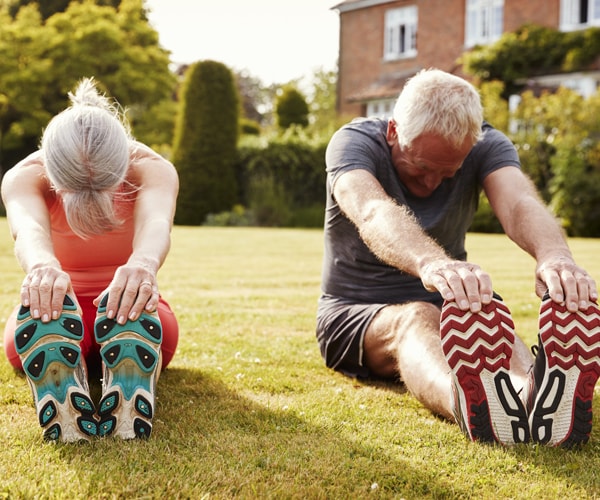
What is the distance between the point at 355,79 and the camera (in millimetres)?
30703

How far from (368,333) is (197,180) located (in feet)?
62.6

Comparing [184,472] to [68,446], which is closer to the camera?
[184,472]

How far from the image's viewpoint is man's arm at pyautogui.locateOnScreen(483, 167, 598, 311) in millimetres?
2527

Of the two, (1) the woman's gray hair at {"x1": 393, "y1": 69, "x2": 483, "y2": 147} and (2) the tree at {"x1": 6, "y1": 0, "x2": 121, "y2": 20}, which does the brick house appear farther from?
(1) the woman's gray hair at {"x1": 393, "y1": 69, "x2": 483, "y2": 147}

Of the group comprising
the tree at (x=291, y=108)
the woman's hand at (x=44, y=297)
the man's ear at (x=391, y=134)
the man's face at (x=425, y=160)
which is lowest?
the woman's hand at (x=44, y=297)

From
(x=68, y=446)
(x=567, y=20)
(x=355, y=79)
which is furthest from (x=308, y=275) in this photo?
(x=355, y=79)

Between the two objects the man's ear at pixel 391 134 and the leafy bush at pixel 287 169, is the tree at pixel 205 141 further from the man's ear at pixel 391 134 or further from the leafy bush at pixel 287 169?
the man's ear at pixel 391 134

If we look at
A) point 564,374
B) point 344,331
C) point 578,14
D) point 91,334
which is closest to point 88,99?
point 91,334

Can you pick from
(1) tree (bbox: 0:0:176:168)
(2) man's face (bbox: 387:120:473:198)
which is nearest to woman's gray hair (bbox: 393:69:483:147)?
(2) man's face (bbox: 387:120:473:198)

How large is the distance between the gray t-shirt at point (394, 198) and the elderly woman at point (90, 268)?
0.85 m

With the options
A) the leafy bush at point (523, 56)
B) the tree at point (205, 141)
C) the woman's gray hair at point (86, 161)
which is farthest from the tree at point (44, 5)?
the woman's gray hair at point (86, 161)

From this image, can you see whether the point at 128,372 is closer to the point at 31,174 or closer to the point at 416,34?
the point at 31,174

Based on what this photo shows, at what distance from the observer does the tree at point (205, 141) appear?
2203 cm

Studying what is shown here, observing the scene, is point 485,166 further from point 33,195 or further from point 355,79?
point 355,79
